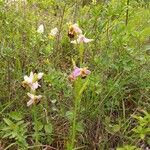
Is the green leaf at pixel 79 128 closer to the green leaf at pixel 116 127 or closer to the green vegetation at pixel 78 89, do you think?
the green vegetation at pixel 78 89

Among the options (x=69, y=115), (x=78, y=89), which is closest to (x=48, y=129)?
(x=69, y=115)

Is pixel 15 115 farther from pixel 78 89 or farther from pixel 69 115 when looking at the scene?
pixel 78 89

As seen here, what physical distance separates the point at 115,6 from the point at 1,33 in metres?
0.58

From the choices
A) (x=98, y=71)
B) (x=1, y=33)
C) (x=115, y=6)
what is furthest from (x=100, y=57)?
(x=1, y=33)

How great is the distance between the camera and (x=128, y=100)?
2174 mm

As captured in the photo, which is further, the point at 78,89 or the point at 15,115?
the point at 15,115

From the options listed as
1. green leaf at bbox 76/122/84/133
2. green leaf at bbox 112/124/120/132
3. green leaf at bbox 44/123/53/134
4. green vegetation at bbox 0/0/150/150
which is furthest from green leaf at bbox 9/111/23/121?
green leaf at bbox 112/124/120/132

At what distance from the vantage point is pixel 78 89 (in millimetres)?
1710

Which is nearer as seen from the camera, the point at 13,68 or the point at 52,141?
the point at 52,141

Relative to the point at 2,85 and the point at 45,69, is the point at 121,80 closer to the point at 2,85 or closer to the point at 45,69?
the point at 45,69

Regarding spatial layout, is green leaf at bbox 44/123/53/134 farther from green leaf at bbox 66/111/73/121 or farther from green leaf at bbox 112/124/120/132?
green leaf at bbox 112/124/120/132

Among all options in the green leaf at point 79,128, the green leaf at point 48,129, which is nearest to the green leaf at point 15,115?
the green leaf at point 48,129

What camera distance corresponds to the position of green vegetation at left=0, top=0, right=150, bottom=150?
179cm

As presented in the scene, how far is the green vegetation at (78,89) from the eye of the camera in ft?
5.88
